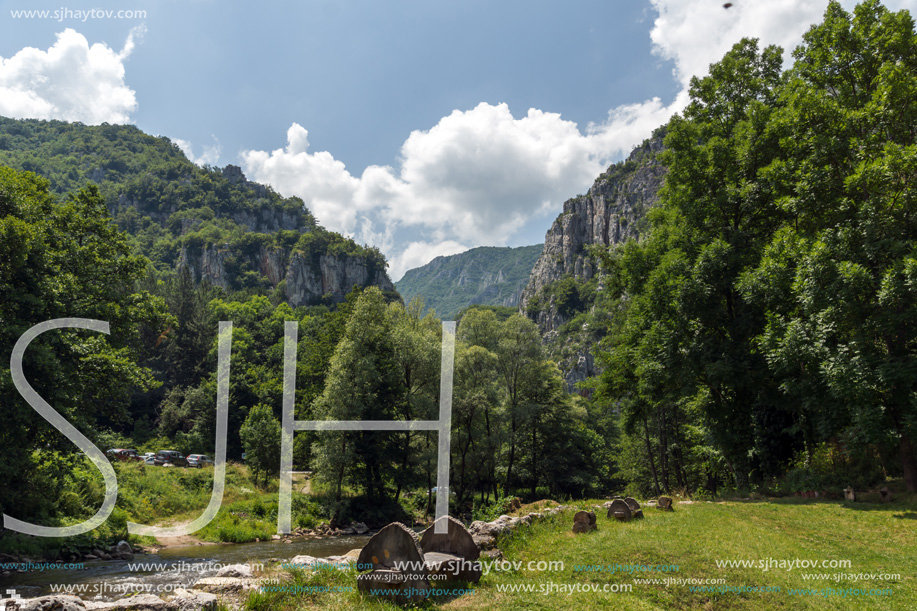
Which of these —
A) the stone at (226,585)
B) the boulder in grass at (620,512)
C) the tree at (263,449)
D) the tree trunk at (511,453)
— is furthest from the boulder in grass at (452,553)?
the tree at (263,449)

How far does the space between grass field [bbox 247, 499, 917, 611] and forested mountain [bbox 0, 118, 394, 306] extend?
449 feet

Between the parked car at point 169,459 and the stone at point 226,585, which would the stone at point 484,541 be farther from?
the parked car at point 169,459

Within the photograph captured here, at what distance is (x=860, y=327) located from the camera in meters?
14.4

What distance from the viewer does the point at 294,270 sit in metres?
142

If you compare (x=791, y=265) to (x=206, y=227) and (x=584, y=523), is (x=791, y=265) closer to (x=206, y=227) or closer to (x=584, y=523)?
(x=584, y=523)

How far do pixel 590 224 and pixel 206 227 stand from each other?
134660mm

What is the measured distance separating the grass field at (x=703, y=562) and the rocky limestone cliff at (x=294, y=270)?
129586 mm

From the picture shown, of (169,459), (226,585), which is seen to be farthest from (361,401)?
(169,459)

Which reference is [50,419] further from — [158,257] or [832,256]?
[158,257]

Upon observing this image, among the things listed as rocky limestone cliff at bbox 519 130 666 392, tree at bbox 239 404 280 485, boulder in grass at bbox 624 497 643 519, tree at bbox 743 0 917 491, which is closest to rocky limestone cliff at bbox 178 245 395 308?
rocky limestone cliff at bbox 519 130 666 392

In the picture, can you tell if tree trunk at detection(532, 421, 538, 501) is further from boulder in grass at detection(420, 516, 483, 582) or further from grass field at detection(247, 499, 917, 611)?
boulder in grass at detection(420, 516, 483, 582)

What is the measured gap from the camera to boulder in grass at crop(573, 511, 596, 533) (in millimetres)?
12320

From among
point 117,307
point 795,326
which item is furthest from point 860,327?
point 117,307

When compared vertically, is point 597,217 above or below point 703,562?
above
